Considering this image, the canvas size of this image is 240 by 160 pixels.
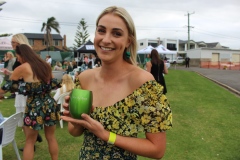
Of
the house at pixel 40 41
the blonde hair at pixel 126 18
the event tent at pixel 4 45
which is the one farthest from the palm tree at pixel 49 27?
the blonde hair at pixel 126 18

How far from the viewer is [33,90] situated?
3324 millimetres

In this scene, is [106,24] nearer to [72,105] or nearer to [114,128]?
[72,105]

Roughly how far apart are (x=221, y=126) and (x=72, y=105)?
5580mm

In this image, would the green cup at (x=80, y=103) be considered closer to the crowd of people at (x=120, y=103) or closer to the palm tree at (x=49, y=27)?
the crowd of people at (x=120, y=103)

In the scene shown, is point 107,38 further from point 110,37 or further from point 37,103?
point 37,103

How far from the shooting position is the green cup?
54.6 inches

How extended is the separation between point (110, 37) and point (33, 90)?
7.10ft

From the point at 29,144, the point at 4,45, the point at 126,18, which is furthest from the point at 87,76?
the point at 4,45

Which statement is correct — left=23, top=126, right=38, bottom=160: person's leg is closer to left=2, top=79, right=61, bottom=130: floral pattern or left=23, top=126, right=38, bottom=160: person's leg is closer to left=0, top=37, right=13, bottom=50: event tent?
left=2, top=79, right=61, bottom=130: floral pattern

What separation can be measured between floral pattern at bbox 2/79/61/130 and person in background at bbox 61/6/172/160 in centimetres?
188

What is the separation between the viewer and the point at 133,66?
165cm

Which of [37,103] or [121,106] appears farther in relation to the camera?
[37,103]

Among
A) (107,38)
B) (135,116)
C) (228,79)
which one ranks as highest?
(107,38)

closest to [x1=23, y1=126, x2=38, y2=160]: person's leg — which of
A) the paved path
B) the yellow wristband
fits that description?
the yellow wristband
